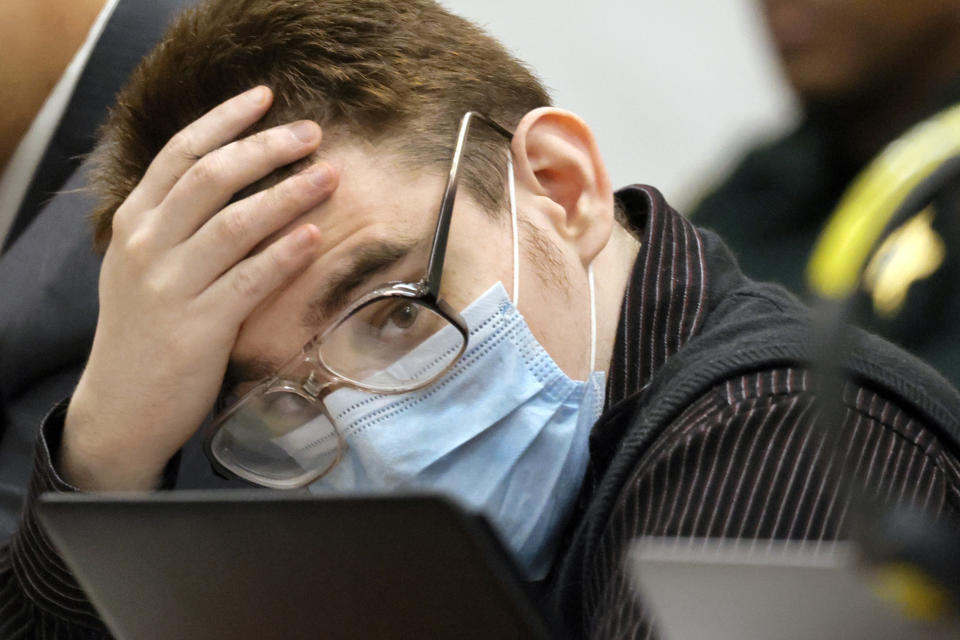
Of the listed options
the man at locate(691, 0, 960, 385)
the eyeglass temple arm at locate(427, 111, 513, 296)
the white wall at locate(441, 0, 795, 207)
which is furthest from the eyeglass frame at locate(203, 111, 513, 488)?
the white wall at locate(441, 0, 795, 207)

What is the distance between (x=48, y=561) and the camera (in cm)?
118

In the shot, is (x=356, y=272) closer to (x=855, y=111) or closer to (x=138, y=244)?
(x=138, y=244)

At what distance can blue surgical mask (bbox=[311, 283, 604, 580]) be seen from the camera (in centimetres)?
99

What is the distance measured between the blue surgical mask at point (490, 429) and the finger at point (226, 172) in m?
0.21

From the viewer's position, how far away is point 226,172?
3.36 ft

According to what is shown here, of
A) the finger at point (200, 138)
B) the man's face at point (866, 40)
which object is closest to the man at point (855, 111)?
the man's face at point (866, 40)

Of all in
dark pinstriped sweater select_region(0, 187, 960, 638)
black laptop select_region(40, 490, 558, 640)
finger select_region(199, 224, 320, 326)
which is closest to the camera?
black laptop select_region(40, 490, 558, 640)

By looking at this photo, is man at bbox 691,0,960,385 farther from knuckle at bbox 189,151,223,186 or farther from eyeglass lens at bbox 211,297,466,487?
knuckle at bbox 189,151,223,186

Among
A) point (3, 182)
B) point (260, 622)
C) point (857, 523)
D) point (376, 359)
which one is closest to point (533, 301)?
point (376, 359)

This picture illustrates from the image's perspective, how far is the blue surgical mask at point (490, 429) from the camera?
99 centimetres

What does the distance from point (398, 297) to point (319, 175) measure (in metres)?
0.13

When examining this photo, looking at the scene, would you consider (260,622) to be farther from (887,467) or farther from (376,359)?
(887,467)

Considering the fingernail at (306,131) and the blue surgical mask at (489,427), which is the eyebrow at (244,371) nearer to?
the blue surgical mask at (489,427)

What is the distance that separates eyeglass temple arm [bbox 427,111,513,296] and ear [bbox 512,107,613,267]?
2.5 inches
